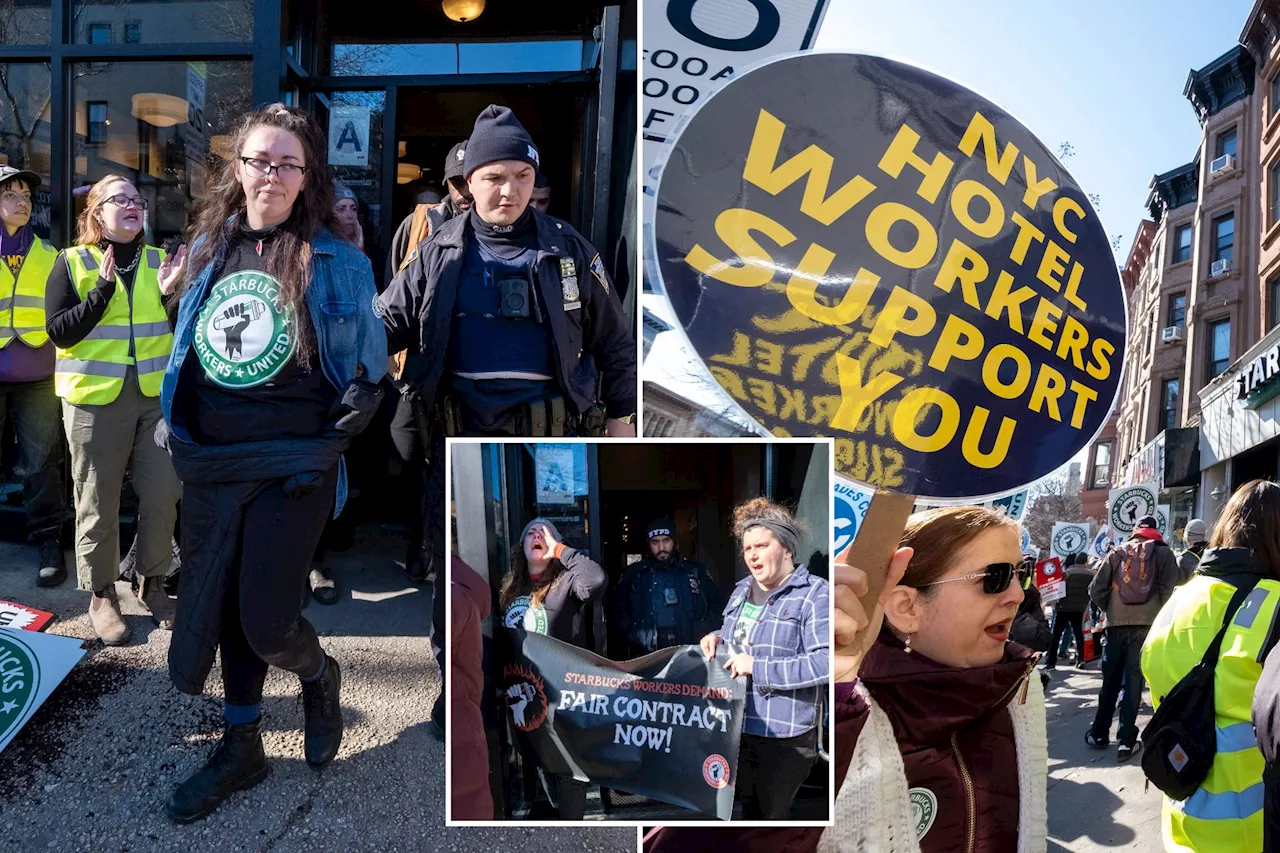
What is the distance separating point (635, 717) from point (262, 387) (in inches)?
68.1

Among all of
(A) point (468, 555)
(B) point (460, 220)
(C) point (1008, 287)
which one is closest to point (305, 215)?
(B) point (460, 220)

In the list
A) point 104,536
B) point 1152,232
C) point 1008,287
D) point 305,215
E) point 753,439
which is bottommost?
point 104,536

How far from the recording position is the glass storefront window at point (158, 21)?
502 centimetres

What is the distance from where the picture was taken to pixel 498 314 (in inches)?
114

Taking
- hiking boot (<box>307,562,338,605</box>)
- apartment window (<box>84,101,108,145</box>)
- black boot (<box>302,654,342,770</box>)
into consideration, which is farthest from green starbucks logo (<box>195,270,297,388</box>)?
apartment window (<box>84,101,108,145</box>)

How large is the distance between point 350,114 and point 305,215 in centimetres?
292

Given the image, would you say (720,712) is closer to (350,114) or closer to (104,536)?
(104,536)

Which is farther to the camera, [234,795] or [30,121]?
[30,121]

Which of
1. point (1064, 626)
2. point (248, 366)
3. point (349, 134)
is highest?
point (349, 134)

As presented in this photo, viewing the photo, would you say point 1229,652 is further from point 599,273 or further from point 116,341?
point 116,341

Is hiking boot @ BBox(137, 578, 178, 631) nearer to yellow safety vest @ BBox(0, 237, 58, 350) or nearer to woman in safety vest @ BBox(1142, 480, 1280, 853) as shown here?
yellow safety vest @ BBox(0, 237, 58, 350)

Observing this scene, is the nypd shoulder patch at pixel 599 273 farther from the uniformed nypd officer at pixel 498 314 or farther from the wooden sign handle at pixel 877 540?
the wooden sign handle at pixel 877 540

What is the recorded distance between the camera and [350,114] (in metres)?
5.29

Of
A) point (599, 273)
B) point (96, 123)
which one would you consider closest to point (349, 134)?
point (96, 123)
